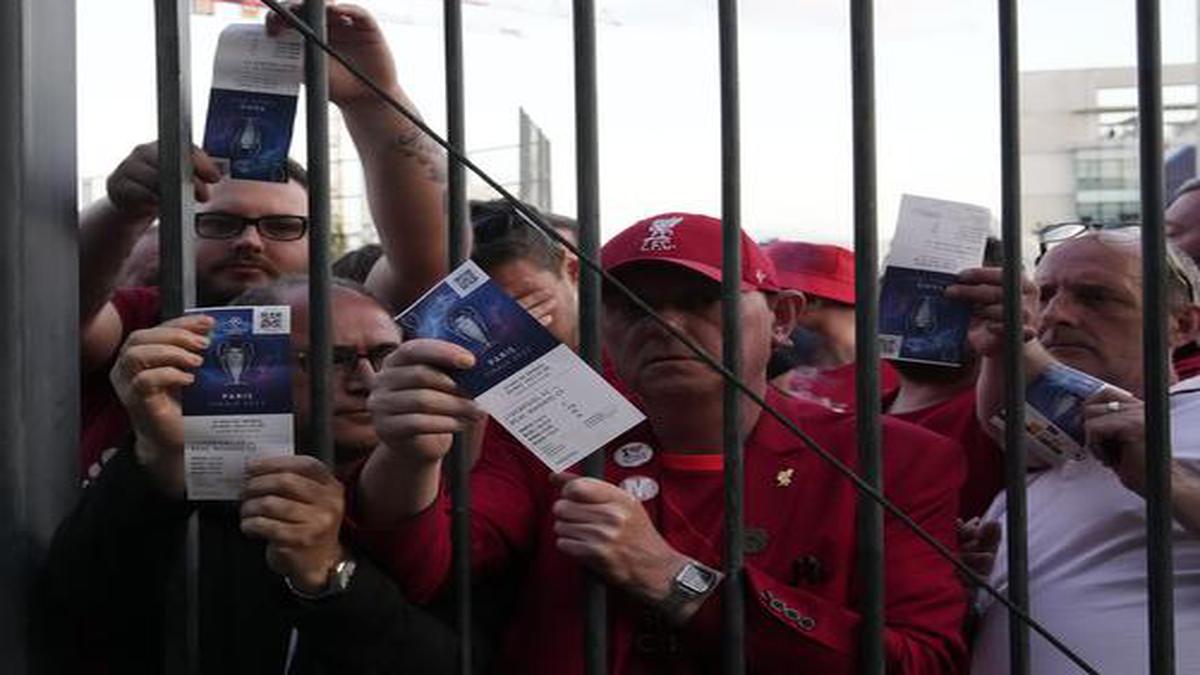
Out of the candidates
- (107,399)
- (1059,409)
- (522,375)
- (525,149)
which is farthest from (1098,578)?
(525,149)

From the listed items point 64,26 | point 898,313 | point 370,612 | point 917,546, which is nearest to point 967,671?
point 917,546

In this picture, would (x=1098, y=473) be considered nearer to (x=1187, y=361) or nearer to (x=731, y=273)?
(x=1187, y=361)

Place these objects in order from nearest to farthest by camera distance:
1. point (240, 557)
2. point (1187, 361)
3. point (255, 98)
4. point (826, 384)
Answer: point (255, 98) → point (240, 557) → point (1187, 361) → point (826, 384)

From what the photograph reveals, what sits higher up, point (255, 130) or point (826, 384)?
point (255, 130)

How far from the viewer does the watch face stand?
5.52 ft

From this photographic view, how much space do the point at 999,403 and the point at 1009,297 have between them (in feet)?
2.04

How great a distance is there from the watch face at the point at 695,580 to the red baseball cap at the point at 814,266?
1901mm

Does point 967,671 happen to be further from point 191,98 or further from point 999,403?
point 191,98

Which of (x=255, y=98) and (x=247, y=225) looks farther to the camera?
(x=247, y=225)

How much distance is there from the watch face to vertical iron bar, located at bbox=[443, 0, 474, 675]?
25 centimetres

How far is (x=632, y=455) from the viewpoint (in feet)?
6.61

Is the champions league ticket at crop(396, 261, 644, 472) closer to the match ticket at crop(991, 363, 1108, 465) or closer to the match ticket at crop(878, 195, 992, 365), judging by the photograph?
the match ticket at crop(878, 195, 992, 365)

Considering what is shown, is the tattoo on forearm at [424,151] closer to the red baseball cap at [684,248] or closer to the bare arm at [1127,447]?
the red baseball cap at [684,248]

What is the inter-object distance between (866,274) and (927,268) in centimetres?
25
